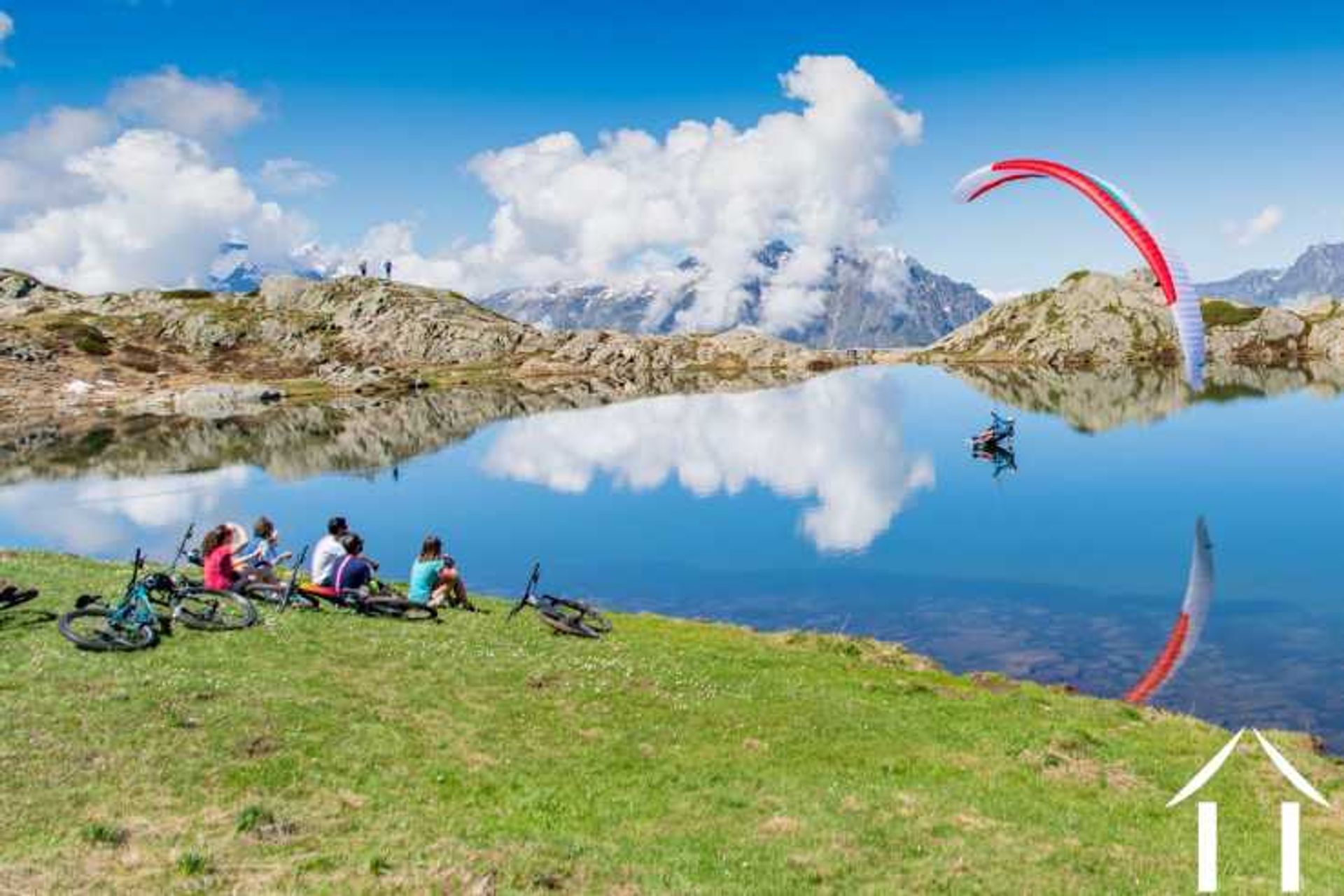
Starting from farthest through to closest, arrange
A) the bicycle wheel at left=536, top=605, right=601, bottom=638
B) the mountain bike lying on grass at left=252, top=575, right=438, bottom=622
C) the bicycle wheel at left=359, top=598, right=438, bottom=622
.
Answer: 1. the bicycle wheel at left=536, top=605, right=601, bottom=638
2. the bicycle wheel at left=359, top=598, right=438, bottom=622
3. the mountain bike lying on grass at left=252, top=575, right=438, bottom=622

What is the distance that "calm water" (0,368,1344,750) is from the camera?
5088cm

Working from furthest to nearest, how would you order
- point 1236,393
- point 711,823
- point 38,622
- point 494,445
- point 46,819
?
point 1236,393, point 494,445, point 38,622, point 711,823, point 46,819

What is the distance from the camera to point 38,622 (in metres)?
26.8

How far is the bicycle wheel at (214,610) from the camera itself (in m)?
27.6

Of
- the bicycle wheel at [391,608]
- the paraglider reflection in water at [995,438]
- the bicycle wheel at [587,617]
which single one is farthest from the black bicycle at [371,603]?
the paraglider reflection in water at [995,438]

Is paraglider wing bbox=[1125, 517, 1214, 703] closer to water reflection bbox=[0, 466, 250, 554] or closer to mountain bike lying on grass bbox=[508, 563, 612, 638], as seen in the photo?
mountain bike lying on grass bbox=[508, 563, 612, 638]

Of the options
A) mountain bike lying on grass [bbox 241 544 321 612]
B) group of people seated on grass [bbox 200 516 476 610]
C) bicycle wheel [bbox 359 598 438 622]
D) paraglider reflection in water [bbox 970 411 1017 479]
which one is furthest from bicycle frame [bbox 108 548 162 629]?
paraglider reflection in water [bbox 970 411 1017 479]

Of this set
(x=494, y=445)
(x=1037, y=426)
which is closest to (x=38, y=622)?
(x=494, y=445)

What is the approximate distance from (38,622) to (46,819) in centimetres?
1296

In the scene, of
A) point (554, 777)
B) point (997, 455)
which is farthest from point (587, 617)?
point (997, 455)

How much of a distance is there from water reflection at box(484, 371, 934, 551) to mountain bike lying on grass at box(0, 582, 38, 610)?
56605 millimetres

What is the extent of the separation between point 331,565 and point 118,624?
25.6ft

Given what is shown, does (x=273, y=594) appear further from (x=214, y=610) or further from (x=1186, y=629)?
(x=1186, y=629)

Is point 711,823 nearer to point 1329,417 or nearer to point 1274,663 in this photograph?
point 1274,663
